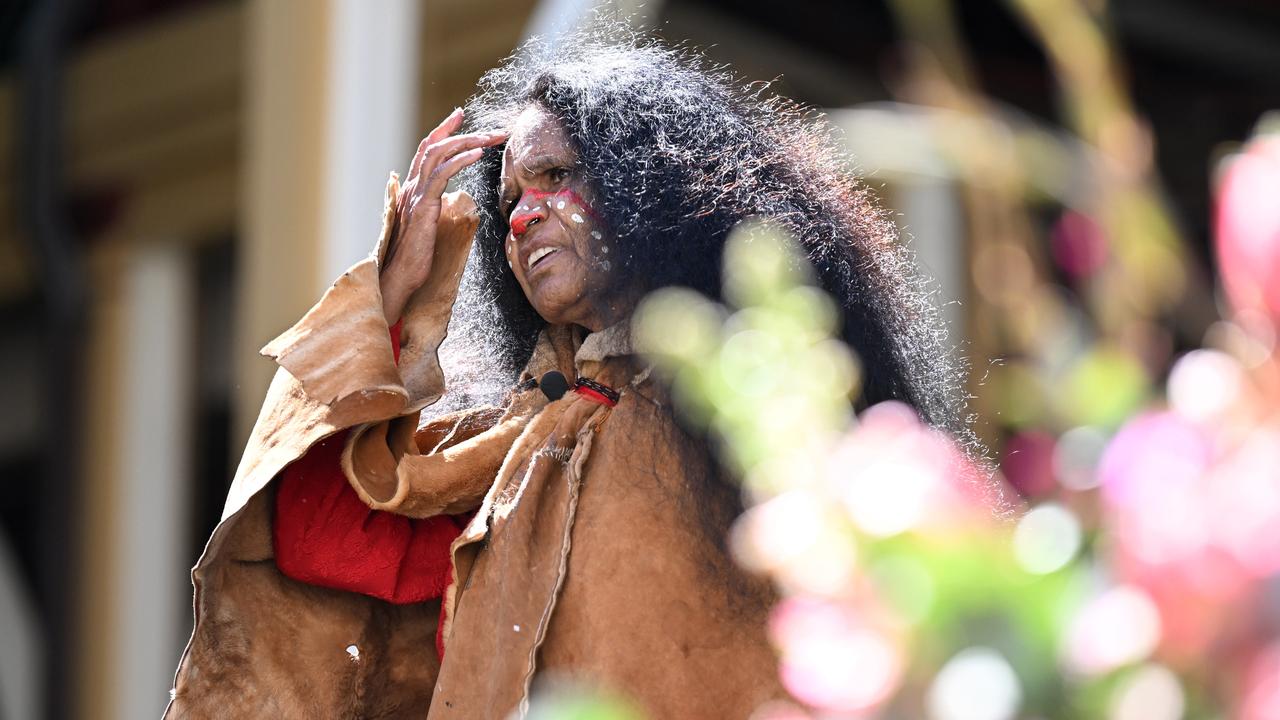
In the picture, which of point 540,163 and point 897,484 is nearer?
point 897,484

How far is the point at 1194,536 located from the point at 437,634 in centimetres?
137

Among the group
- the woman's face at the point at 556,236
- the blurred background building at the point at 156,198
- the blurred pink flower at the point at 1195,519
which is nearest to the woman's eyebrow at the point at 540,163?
the woman's face at the point at 556,236

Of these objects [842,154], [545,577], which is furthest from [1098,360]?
[842,154]

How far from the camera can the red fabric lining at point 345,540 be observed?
74.3 inches

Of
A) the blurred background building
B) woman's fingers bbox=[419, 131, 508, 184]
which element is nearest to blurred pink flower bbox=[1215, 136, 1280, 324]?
woman's fingers bbox=[419, 131, 508, 184]

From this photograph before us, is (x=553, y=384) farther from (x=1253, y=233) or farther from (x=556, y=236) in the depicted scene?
(x=1253, y=233)

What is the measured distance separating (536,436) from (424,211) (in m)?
0.27

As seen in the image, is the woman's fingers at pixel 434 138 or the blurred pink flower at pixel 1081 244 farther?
the woman's fingers at pixel 434 138

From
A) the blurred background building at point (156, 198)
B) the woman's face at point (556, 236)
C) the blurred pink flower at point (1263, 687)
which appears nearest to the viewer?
the blurred pink flower at point (1263, 687)

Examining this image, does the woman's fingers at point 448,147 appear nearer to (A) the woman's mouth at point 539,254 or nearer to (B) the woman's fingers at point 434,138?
(B) the woman's fingers at point 434,138

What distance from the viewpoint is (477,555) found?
1.82m

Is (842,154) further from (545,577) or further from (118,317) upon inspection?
(118,317)

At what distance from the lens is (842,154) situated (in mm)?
1914

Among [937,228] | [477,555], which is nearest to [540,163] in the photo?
[477,555]
